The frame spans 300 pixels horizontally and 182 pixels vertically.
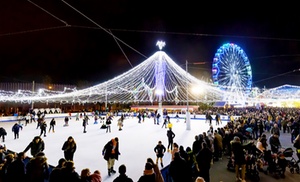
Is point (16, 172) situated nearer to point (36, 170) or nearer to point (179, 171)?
point (36, 170)

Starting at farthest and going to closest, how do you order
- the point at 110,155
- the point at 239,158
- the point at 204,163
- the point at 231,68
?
the point at 231,68 < the point at 110,155 < the point at 239,158 < the point at 204,163

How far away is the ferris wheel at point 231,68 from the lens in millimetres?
32094

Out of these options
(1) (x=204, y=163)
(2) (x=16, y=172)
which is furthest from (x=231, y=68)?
(2) (x=16, y=172)

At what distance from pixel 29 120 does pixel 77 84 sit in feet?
114

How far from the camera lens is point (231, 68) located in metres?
33.2

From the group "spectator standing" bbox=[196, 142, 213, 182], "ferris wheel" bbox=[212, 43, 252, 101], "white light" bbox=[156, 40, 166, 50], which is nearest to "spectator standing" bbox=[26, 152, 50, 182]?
"spectator standing" bbox=[196, 142, 213, 182]

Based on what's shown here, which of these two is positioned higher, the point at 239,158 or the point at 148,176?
the point at 148,176

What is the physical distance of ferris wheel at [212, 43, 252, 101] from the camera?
3209cm

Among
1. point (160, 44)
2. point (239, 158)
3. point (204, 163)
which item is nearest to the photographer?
point (204, 163)

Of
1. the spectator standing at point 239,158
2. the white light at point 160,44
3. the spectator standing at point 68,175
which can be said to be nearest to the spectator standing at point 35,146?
the spectator standing at point 68,175

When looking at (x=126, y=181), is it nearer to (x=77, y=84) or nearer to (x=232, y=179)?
(x=232, y=179)

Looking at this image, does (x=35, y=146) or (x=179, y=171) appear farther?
(x=35, y=146)

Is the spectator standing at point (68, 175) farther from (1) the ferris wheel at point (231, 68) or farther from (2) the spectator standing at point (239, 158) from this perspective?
(1) the ferris wheel at point (231, 68)

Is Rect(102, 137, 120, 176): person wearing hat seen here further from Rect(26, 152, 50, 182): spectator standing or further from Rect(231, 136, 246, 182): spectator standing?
Rect(231, 136, 246, 182): spectator standing
